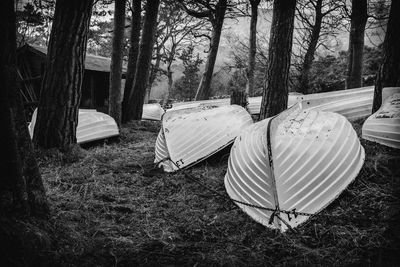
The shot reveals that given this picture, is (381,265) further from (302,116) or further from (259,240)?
(302,116)

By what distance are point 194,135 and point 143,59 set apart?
424cm

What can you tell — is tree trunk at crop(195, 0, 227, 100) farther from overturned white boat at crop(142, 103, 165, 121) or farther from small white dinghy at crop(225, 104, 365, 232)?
small white dinghy at crop(225, 104, 365, 232)

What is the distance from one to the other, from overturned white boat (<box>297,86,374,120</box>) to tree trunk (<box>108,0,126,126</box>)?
410cm

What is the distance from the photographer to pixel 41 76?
477 inches

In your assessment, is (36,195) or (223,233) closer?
(36,195)

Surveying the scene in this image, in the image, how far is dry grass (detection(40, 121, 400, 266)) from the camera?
7.38 feet

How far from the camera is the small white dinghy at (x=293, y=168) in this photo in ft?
9.32

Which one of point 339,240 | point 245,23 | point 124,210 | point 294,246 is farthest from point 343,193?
point 245,23

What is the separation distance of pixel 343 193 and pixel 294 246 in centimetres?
89

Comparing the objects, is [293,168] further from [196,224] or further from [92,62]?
[92,62]

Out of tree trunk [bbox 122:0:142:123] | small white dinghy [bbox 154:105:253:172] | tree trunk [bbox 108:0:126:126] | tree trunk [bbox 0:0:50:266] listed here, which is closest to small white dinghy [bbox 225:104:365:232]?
small white dinghy [bbox 154:105:253:172]

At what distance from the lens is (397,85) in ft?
15.2

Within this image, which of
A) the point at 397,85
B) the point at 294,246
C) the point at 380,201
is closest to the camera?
the point at 294,246

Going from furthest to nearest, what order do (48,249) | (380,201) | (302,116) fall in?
(302,116) < (380,201) < (48,249)
